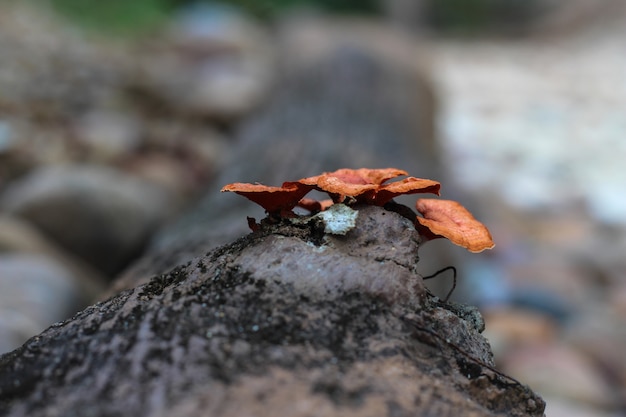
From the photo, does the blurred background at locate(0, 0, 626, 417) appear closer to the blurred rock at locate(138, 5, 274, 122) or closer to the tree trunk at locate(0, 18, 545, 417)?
the blurred rock at locate(138, 5, 274, 122)

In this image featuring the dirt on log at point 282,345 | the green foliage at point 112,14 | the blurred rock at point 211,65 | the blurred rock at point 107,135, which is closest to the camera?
the dirt on log at point 282,345

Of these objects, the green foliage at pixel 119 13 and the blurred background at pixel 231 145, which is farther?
the green foliage at pixel 119 13

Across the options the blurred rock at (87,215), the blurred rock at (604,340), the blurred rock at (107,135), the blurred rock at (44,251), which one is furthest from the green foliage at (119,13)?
the blurred rock at (604,340)

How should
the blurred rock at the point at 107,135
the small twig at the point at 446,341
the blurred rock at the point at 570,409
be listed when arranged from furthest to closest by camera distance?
1. the blurred rock at the point at 107,135
2. the blurred rock at the point at 570,409
3. the small twig at the point at 446,341

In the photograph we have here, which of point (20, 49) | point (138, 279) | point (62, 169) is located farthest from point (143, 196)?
point (20, 49)

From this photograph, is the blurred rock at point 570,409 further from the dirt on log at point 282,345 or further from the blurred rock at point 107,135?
the blurred rock at point 107,135

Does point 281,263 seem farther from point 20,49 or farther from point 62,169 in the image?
point 20,49

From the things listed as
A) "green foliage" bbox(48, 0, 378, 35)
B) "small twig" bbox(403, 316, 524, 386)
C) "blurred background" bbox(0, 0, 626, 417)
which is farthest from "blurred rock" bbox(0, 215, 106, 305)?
"green foliage" bbox(48, 0, 378, 35)

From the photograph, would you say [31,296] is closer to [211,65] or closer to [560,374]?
[560,374]
